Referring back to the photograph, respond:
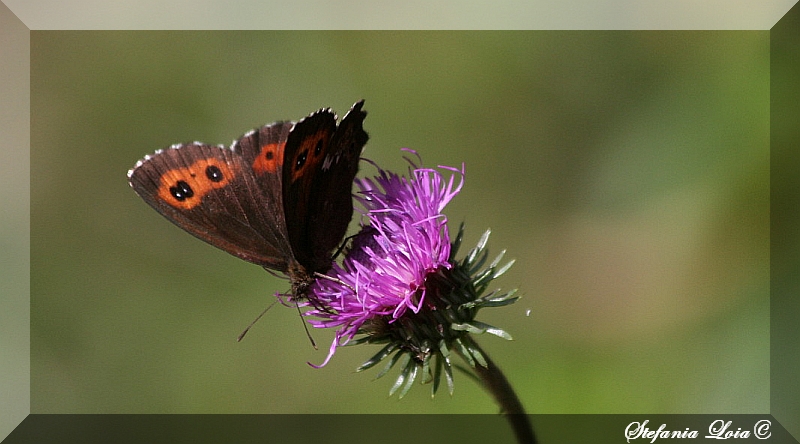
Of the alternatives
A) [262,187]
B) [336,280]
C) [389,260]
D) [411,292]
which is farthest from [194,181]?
[411,292]

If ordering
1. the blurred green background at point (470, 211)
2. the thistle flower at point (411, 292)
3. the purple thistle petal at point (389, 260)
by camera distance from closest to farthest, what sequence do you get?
the thistle flower at point (411, 292), the purple thistle petal at point (389, 260), the blurred green background at point (470, 211)

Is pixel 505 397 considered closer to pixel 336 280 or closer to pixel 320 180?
pixel 336 280

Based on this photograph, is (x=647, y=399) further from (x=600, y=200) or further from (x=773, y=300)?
(x=600, y=200)

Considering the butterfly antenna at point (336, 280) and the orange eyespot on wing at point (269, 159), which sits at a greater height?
the orange eyespot on wing at point (269, 159)

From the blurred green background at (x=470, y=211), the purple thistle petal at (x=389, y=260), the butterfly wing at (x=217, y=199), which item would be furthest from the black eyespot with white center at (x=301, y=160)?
the blurred green background at (x=470, y=211)

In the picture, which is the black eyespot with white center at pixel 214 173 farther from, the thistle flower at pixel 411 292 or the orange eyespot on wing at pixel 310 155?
the thistle flower at pixel 411 292
